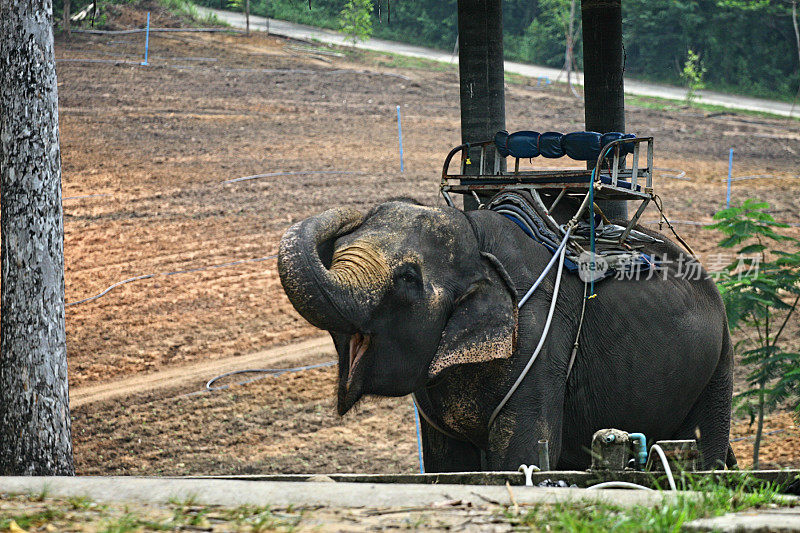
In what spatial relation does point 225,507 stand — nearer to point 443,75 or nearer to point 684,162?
point 684,162

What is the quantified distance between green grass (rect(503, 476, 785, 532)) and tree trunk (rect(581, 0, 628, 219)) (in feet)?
17.4

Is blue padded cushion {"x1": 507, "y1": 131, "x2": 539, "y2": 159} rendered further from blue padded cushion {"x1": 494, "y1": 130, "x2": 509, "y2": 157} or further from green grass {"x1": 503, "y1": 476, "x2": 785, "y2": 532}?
green grass {"x1": 503, "y1": 476, "x2": 785, "y2": 532}

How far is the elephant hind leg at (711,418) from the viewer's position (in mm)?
7191

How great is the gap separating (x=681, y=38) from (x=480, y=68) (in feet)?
94.3

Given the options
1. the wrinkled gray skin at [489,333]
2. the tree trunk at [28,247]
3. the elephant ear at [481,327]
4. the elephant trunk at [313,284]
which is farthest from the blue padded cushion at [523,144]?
the tree trunk at [28,247]

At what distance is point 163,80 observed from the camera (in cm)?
2225

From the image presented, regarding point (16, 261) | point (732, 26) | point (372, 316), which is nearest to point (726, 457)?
point (372, 316)

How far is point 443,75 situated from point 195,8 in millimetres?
8088

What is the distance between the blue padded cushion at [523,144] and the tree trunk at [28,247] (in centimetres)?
369

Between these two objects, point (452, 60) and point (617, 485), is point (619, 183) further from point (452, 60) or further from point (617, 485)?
point (452, 60)

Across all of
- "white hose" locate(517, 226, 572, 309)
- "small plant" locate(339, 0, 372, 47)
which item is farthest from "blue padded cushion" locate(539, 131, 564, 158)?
"small plant" locate(339, 0, 372, 47)

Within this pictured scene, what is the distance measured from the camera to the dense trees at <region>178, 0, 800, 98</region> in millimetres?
33688

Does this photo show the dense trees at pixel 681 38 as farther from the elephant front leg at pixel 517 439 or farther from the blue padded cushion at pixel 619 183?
the elephant front leg at pixel 517 439

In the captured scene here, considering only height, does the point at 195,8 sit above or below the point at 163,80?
above
